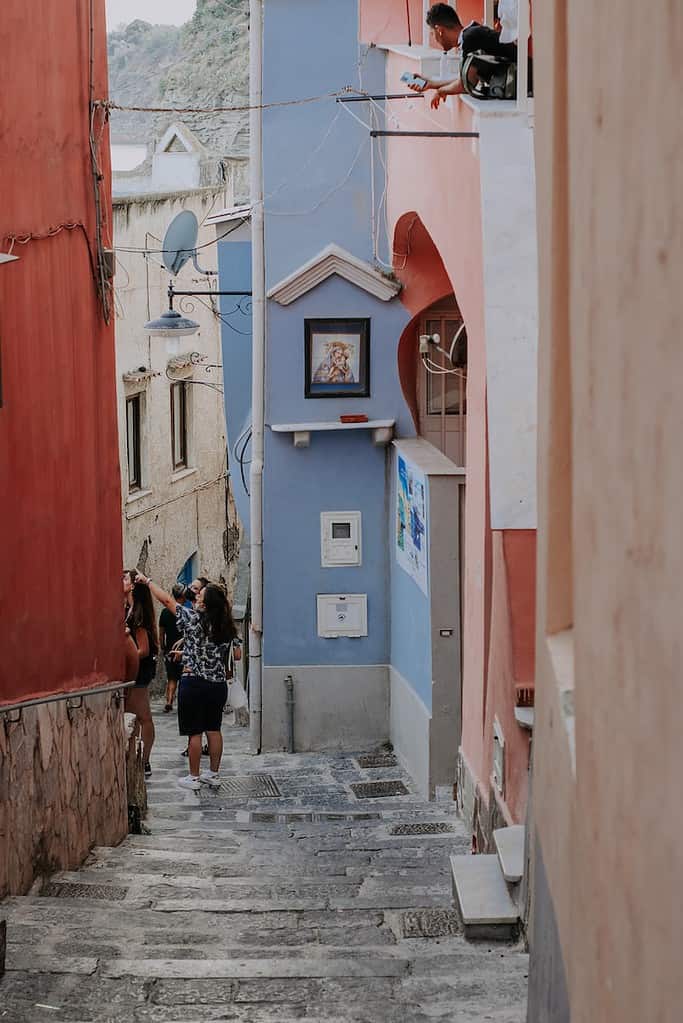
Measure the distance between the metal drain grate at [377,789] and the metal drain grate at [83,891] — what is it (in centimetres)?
490

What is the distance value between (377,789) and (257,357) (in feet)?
14.3

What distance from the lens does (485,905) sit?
237 inches

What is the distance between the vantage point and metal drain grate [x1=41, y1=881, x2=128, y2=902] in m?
7.36

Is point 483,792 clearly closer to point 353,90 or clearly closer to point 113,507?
point 113,507

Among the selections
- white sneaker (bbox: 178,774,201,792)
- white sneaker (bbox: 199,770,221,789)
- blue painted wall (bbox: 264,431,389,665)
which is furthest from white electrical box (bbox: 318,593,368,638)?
white sneaker (bbox: 178,774,201,792)

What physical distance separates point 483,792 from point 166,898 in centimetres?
217

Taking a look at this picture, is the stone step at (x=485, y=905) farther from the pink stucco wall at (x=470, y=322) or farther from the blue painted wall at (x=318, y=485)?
the blue painted wall at (x=318, y=485)

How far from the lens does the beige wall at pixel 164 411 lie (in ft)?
64.8

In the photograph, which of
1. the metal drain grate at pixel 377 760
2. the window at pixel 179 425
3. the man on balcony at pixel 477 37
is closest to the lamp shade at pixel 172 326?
the metal drain grate at pixel 377 760

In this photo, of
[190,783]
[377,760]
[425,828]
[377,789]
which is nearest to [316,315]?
[377,760]

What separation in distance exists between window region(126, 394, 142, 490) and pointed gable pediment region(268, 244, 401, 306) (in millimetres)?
6418

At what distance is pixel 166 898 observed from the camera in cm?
729

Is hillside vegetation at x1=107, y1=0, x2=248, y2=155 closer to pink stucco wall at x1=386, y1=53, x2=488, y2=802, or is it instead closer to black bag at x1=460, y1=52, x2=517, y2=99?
pink stucco wall at x1=386, y1=53, x2=488, y2=802

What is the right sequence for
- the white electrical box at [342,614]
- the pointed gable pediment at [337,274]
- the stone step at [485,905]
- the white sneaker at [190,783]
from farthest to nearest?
the white electrical box at [342,614] → the pointed gable pediment at [337,274] → the white sneaker at [190,783] → the stone step at [485,905]
